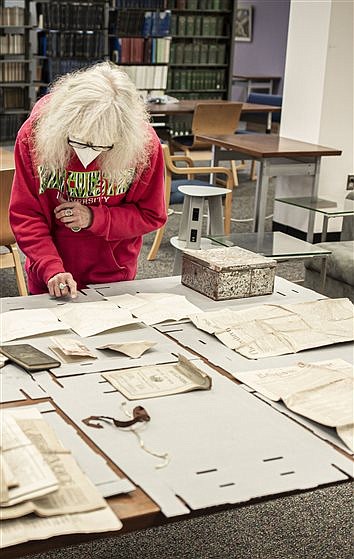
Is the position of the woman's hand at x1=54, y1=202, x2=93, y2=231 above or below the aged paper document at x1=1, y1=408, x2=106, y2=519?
above

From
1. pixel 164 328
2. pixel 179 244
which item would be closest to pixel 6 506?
pixel 164 328

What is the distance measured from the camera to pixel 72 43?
9297 mm

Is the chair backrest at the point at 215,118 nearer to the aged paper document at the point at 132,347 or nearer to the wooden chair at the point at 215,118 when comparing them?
the wooden chair at the point at 215,118

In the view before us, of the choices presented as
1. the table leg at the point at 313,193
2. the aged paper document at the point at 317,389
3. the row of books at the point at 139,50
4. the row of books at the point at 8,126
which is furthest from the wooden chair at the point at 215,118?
the aged paper document at the point at 317,389

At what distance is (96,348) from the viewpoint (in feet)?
5.83

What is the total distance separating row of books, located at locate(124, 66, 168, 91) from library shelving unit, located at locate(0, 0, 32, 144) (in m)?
1.24

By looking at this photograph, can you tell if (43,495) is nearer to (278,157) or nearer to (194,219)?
(194,219)

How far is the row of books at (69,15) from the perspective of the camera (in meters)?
9.09

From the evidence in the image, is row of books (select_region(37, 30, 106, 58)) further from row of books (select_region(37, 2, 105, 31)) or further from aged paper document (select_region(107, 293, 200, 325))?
aged paper document (select_region(107, 293, 200, 325))

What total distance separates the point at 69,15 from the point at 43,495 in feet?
28.8

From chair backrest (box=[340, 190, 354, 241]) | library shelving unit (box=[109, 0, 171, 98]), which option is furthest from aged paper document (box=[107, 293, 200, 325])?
library shelving unit (box=[109, 0, 171, 98])

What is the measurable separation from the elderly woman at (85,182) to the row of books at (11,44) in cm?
742

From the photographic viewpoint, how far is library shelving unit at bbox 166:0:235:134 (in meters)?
9.64

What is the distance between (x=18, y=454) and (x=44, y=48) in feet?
28.5
